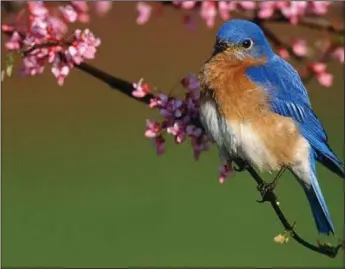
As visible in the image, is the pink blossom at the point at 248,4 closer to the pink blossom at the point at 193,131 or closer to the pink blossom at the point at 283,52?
the pink blossom at the point at 283,52

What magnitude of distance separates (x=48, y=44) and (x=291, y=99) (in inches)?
38.9

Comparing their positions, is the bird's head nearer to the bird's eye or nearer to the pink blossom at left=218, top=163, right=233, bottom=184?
the bird's eye

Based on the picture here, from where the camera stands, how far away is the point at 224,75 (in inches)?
152

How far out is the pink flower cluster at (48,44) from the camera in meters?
3.67

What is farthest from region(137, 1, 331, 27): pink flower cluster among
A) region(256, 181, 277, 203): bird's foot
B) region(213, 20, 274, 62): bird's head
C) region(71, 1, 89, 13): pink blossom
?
region(256, 181, 277, 203): bird's foot

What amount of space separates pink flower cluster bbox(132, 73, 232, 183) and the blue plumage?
0.81ft

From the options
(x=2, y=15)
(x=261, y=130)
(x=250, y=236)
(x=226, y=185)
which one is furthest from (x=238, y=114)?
(x=226, y=185)

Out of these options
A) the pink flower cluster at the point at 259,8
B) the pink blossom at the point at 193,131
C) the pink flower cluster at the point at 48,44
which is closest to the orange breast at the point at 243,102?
the pink blossom at the point at 193,131

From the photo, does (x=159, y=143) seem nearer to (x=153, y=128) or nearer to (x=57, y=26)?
(x=153, y=128)

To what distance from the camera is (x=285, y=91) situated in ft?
12.8

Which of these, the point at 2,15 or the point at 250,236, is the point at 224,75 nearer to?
the point at 2,15

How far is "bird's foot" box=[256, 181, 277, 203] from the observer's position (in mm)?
3458

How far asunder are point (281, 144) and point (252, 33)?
18.0 inches

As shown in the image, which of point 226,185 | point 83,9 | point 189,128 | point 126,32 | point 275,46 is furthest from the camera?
point 126,32
